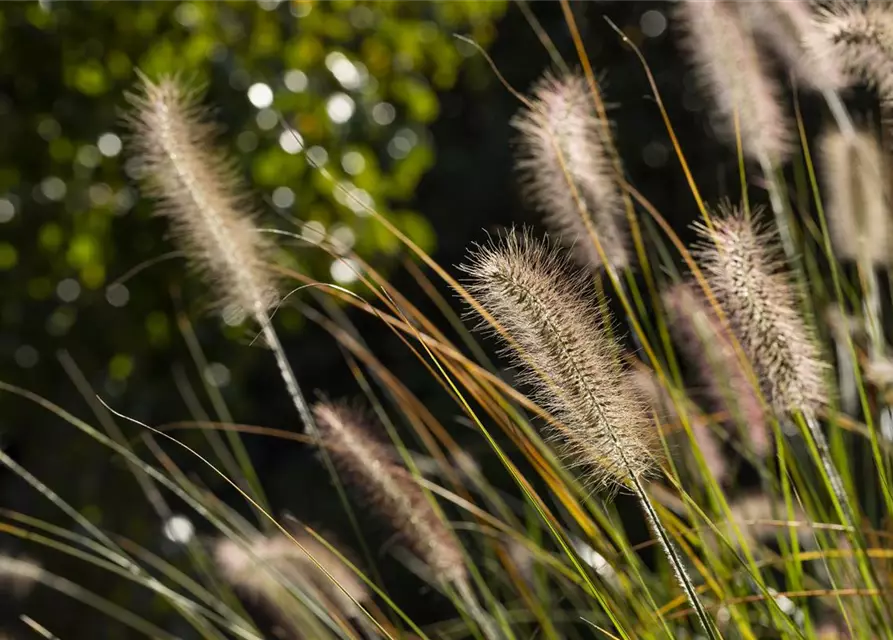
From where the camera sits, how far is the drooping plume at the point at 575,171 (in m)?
1.31

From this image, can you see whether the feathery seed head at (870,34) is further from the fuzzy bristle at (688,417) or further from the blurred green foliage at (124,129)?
the blurred green foliage at (124,129)

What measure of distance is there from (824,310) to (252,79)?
59.1 inches

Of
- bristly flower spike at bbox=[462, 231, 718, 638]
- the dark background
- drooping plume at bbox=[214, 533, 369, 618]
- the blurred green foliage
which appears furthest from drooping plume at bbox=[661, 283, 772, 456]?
the blurred green foliage

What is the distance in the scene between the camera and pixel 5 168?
2.69m

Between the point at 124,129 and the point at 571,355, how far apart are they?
2071 mm

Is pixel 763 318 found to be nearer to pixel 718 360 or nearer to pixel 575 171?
pixel 575 171

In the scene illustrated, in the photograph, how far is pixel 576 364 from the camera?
2.99 feet

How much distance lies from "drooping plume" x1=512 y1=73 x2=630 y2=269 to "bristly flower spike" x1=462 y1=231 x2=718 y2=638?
0.36 metres

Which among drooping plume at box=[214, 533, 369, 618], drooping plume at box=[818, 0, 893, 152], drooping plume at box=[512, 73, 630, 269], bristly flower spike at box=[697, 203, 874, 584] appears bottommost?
drooping plume at box=[214, 533, 369, 618]

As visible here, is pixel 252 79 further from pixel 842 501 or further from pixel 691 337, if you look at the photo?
pixel 842 501

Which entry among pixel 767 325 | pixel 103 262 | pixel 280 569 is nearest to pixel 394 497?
pixel 280 569

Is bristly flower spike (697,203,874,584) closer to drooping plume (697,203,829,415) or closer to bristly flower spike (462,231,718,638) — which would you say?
drooping plume (697,203,829,415)

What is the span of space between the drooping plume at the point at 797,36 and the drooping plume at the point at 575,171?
0.26 metres

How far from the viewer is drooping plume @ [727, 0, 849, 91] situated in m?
1.36
